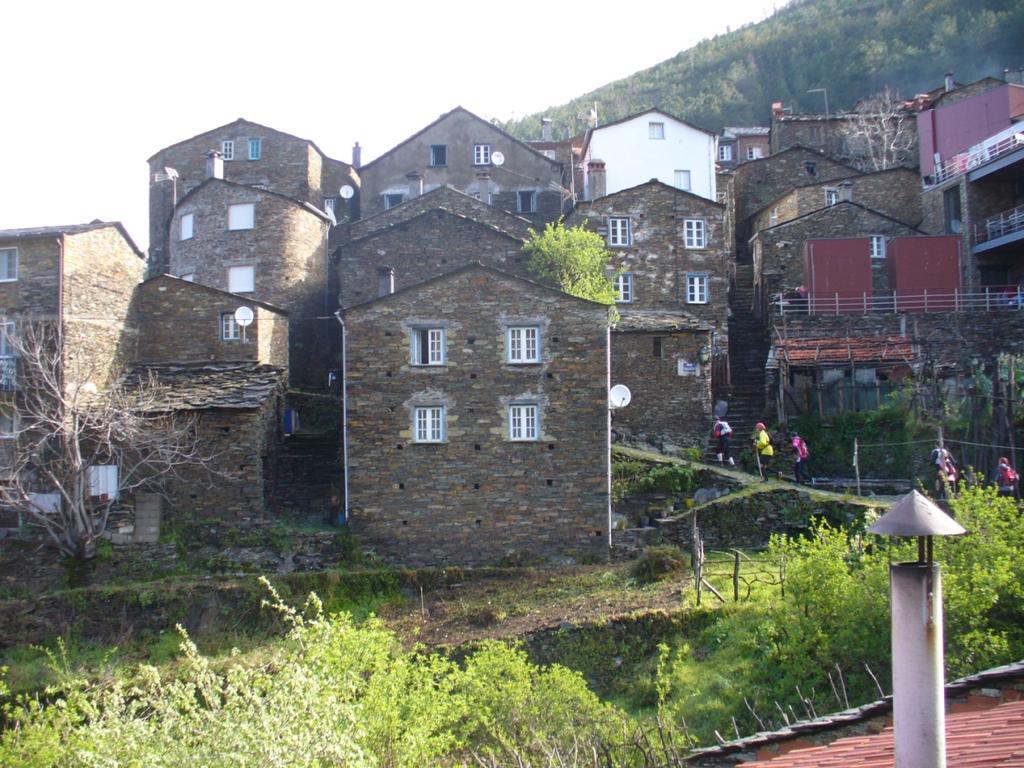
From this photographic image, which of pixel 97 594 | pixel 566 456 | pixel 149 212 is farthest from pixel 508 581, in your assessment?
pixel 149 212

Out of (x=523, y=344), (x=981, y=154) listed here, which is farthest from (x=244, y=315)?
(x=981, y=154)

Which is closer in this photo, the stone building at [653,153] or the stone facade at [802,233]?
the stone facade at [802,233]

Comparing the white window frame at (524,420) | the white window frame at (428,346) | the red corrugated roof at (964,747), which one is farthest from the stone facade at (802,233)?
the red corrugated roof at (964,747)

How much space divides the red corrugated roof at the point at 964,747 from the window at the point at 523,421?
16951 millimetres

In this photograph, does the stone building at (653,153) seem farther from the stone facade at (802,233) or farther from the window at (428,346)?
the window at (428,346)

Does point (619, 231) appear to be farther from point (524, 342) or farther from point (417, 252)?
point (524, 342)

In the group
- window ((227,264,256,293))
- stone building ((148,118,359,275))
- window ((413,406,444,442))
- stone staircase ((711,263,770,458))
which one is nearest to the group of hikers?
stone staircase ((711,263,770,458))

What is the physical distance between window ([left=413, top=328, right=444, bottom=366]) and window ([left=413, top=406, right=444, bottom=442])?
1.20 meters

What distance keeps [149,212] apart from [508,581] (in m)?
27.8

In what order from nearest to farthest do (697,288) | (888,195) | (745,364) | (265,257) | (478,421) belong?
1. (478,421)
2. (745,364)
3. (697,288)
4. (265,257)
5. (888,195)

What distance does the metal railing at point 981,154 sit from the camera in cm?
3791

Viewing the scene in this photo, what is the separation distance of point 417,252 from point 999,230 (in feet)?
70.9

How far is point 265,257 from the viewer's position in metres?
36.8

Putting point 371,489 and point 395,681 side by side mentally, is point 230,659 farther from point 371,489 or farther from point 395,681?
point 395,681
